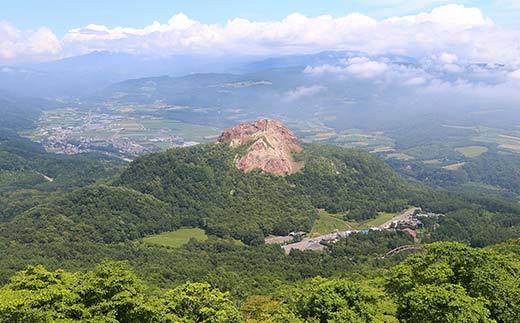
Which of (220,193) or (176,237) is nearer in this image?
(176,237)

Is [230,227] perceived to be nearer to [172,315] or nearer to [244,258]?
[244,258]

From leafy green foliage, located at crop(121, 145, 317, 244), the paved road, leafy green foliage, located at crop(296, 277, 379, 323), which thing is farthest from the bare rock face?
leafy green foliage, located at crop(296, 277, 379, 323)

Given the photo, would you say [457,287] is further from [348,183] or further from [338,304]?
[348,183]

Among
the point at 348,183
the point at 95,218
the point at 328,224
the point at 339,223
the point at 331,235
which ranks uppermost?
the point at 95,218

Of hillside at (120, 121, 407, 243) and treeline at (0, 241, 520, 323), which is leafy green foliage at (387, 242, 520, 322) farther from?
hillside at (120, 121, 407, 243)

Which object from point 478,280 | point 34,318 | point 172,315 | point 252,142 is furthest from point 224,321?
point 252,142

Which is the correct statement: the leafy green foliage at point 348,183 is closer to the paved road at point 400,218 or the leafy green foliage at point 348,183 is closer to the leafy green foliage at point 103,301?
the paved road at point 400,218

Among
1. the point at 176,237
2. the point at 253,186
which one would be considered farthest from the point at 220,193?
the point at 176,237

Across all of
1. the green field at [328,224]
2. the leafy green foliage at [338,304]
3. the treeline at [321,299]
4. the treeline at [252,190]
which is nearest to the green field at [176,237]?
the treeline at [252,190]
